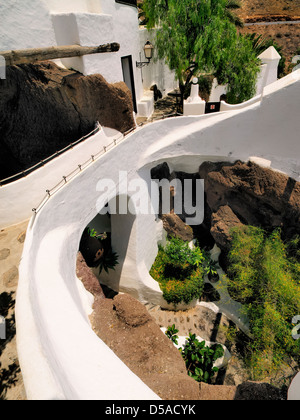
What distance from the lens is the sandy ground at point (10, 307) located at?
3.54 meters

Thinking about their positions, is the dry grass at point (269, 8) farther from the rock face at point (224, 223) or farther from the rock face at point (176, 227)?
the rock face at point (176, 227)

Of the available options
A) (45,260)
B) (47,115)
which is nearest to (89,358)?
(45,260)

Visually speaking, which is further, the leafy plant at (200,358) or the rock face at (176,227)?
the rock face at (176,227)

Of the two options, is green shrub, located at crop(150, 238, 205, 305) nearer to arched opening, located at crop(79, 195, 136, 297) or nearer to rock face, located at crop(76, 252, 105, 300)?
arched opening, located at crop(79, 195, 136, 297)

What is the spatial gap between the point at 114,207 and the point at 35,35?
22.5ft

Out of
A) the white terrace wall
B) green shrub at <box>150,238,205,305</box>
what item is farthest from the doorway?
green shrub at <box>150,238,205,305</box>

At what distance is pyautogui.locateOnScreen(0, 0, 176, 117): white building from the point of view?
691cm

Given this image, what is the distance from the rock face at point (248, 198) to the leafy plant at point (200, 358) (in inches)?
197

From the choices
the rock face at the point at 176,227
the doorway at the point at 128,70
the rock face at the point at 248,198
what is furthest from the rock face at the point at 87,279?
the doorway at the point at 128,70

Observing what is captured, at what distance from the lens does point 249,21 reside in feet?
113

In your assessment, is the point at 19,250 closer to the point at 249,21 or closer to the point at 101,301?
the point at 101,301

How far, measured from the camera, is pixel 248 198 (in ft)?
38.2

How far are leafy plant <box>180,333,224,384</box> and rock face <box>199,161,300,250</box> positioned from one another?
5.01 m

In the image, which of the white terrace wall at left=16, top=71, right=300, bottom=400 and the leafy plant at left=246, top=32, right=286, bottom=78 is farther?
the leafy plant at left=246, top=32, right=286, bottom=78
